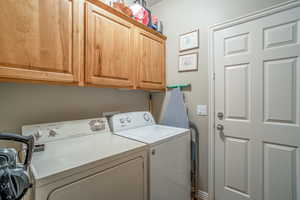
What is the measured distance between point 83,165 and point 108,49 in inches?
43.6

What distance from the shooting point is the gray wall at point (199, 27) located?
1735 millimetres

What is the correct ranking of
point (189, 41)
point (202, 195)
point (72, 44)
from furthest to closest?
point (189, 41), point (202, 195), point (72, 44)

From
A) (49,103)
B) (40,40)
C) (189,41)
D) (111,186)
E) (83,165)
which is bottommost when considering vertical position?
(111,186)

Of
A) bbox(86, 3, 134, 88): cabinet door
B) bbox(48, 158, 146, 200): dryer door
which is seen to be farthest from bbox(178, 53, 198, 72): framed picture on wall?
bbox(48, 158, 146, 200): dryer door

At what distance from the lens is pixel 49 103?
1435 millimetres

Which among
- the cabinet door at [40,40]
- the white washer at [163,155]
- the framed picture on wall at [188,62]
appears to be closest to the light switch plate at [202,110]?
the white washer at [163,155]

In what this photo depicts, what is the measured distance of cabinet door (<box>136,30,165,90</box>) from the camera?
187 centimetres

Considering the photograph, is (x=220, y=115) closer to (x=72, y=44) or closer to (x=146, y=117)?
(x=146, y=117)

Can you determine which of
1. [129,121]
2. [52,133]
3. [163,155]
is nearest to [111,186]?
[163,155]

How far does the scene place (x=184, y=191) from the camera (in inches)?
67.2

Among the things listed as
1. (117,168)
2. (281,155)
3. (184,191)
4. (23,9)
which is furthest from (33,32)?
(281,155)

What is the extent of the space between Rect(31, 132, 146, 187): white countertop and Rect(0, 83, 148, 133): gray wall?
332 mm

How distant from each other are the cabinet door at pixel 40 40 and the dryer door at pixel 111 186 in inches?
31.1

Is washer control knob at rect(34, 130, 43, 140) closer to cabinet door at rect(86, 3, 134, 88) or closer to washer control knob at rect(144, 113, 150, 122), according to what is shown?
cabinet door at rect(86, 3, 134, 88)
